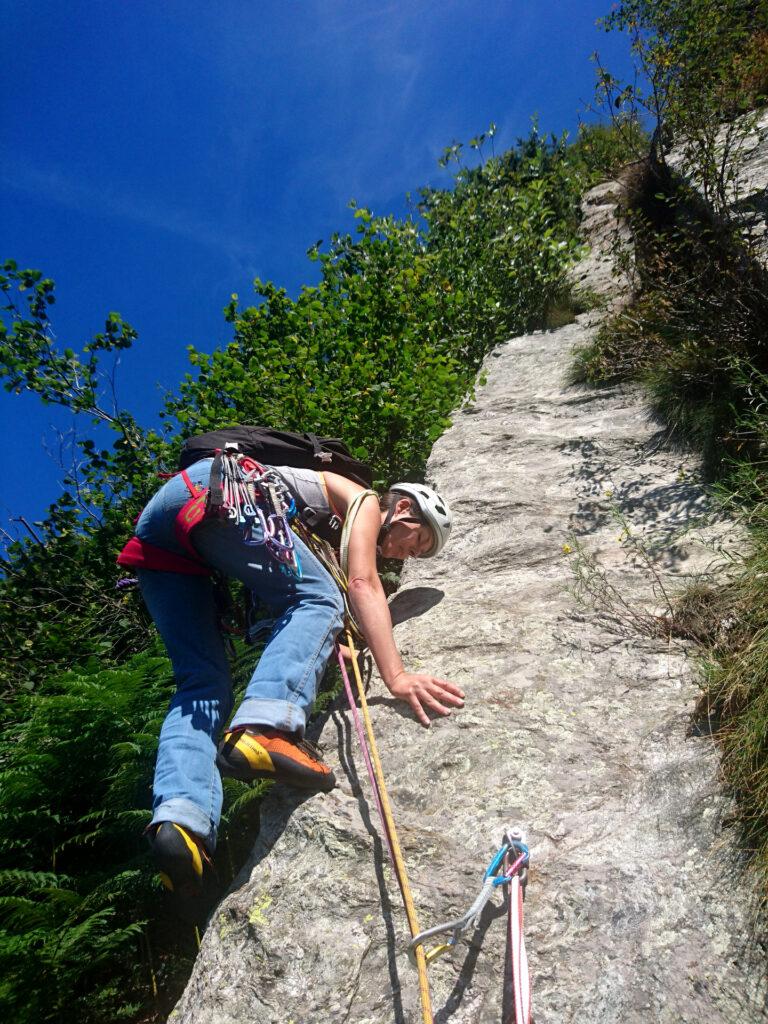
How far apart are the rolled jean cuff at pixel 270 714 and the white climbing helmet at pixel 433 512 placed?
156cm

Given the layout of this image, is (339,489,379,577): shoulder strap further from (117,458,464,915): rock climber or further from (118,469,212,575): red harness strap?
(118,469,212,575): red harness strap

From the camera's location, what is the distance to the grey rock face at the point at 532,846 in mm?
2051

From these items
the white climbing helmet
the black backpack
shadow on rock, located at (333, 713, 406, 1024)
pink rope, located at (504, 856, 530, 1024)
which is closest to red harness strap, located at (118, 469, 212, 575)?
the black backpack

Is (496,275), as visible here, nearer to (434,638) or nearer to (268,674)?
(434,638)

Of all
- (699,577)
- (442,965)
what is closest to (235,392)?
(699,577)

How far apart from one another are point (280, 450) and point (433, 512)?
0.99 meters

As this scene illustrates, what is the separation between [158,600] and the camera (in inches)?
124

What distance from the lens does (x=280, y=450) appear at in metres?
3.56

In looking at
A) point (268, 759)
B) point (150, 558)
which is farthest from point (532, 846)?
point (150, 558)

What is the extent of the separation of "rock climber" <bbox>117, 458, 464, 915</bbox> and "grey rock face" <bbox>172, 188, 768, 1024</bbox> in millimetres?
235

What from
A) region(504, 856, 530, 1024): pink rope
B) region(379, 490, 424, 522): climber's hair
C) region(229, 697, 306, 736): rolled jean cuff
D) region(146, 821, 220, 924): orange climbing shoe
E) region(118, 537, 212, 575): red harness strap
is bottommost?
region(504, 856, 530, 1024): pink rope

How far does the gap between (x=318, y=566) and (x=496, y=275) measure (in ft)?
24.2

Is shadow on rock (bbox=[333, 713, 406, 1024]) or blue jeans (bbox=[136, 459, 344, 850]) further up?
blue jeans (bbox=[136, 459, 344, 850])

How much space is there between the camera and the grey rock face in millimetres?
2051
